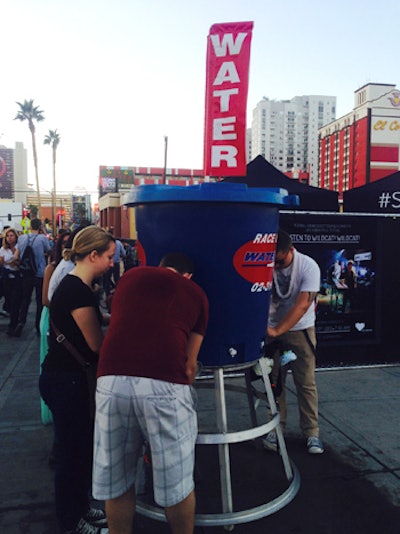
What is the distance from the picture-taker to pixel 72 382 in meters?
2.84

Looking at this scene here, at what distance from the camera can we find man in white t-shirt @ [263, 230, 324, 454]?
3.87m

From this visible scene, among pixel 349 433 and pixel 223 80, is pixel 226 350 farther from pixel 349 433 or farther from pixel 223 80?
pixel 223 80

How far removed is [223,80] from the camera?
746cm

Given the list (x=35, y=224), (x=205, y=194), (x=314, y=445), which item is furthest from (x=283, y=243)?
(x=35, y=224)

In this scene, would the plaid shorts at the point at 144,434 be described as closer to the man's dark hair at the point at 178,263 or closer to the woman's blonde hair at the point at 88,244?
the man's dark hair at the point at 178,263

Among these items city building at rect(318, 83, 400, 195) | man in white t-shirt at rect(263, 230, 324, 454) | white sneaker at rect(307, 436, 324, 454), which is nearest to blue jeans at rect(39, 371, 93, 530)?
man in white t-shirt at rect(263, 230, 324, 454)

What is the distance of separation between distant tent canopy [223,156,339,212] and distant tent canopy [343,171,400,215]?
38 centimetres

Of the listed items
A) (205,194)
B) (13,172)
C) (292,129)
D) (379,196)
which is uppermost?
(292,129)

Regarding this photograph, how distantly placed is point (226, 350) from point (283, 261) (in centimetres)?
121

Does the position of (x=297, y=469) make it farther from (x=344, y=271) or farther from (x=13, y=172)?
(x=13, y=172)

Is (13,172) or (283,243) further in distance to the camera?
(13,172)

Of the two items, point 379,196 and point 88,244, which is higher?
point 379,196

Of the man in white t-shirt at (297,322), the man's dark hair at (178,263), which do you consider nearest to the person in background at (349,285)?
the man in white t-shirt at (297,322)

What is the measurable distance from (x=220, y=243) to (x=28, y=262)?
6.48 m
